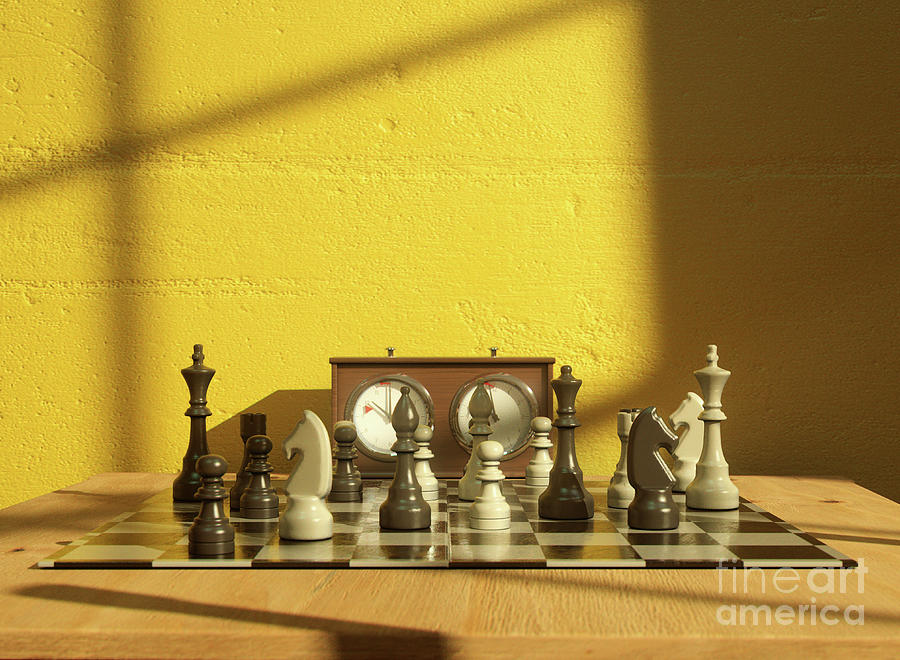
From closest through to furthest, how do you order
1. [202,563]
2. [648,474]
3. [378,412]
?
1. [202,563]
2. [648,474]
3. [378,412]

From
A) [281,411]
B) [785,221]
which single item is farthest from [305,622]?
[785,221]

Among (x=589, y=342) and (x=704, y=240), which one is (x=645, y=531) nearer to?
(x=589, y=342)

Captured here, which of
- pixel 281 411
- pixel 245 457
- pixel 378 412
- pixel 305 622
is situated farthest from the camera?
pixel 281 411

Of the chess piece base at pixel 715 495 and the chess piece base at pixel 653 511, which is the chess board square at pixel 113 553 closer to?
the chess piece base at pixel 653 511

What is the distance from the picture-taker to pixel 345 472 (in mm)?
1577

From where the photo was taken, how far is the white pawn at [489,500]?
4.21 ft

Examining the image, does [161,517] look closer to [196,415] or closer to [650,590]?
[196,415]

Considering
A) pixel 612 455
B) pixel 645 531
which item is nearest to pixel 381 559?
pixel 645 531

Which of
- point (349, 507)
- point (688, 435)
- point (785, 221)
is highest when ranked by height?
point (785, 221)

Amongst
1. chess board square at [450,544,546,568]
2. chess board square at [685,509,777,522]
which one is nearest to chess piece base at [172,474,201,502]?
chess board square at [450,544,546,568]

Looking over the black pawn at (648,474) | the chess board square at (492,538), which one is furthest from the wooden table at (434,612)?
the black pawn at (648,474)

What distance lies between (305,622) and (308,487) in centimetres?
39

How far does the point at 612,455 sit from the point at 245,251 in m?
1.06

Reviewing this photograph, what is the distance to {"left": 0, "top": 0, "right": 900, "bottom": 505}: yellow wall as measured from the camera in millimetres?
2088
